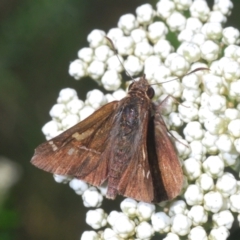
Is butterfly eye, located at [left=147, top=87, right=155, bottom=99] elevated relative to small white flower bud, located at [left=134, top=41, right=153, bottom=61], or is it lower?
lower

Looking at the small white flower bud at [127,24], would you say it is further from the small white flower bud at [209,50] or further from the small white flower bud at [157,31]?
the small white flower bud at [209,50]

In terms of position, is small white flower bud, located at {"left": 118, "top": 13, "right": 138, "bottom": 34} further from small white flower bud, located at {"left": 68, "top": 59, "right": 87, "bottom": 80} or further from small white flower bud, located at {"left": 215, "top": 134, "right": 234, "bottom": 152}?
small white flower bud, located at {"left": 215, "top": 134, "right": 234, "bottom": 152}

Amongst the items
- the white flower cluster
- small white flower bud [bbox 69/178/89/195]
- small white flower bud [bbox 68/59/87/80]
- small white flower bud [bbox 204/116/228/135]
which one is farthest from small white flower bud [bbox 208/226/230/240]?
small white flower bud [bbox 68/59/87/80]

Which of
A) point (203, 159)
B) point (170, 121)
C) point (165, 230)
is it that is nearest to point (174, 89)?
point (170, 121)

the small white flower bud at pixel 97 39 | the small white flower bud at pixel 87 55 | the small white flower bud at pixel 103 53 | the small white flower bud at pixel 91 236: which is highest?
the small white flower bud at pixel 97 39

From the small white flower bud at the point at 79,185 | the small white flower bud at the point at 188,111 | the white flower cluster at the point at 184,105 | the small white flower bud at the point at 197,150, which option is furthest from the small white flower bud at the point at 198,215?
the small white flower bud at the point at 79,185

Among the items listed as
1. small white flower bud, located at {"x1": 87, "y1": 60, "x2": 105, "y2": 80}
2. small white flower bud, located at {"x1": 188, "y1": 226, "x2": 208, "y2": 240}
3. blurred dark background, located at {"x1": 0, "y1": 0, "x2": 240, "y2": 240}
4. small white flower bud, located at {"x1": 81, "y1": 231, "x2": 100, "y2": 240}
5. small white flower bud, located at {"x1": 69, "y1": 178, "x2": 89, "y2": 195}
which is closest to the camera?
small white flower bud, located at {"x1": 188, "y1": 226, "x2": 208, "y2": 240}
